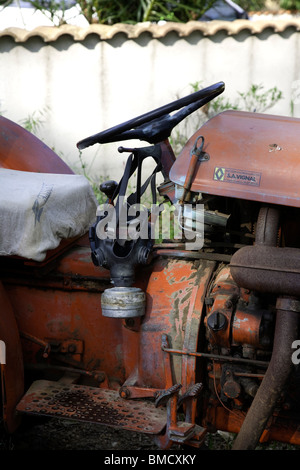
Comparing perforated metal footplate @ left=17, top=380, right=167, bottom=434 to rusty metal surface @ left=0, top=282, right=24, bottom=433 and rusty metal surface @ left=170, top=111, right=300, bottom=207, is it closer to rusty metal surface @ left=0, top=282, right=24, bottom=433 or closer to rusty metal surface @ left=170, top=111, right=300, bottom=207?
rusty metal surface @ left=0, top=282, right=24, bottom=433

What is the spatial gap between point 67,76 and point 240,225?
3.97 meters

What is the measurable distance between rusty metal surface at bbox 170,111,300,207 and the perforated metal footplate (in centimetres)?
86

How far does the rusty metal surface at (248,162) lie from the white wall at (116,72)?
137 inches

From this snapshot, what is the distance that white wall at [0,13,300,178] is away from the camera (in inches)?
219

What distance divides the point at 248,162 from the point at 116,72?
404 cm

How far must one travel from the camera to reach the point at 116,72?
564 cm

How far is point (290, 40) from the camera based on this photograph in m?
5.56

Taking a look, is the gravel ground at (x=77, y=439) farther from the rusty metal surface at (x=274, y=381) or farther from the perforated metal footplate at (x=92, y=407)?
the rusty metal surface at (x=274, y=381)

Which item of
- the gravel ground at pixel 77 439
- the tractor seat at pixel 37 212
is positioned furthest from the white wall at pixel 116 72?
the gravel ground at pixel 77 439

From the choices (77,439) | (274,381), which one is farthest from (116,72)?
(274,381)

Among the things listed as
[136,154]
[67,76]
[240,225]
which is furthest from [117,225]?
[67,76]

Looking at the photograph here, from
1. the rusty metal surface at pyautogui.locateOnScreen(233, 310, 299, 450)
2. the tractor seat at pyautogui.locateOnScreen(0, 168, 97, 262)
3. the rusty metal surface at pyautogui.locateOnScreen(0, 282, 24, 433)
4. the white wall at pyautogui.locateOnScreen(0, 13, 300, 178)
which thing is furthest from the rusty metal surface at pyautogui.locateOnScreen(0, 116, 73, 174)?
the white wall at pyautogui.locateOnScreen(0, 13, 300, 178)
